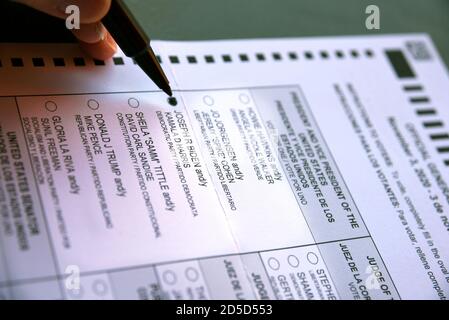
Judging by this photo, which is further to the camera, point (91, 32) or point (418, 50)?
point (418, 50)

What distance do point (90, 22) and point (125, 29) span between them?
3cm

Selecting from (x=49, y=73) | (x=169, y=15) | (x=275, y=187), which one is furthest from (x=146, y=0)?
(x=275, y=187)

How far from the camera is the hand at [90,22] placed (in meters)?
0.49

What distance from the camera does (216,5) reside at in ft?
2.26

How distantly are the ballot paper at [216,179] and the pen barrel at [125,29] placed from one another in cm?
4

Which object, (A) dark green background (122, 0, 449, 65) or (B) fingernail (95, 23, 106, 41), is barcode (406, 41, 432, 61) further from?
(B) fingernail (95, 23, 106, 41)

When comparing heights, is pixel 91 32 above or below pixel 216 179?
above

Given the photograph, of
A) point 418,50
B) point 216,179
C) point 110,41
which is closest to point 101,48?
point 110,41

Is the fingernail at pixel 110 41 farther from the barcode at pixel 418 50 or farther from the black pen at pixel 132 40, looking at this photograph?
the barcode at pixel 418 50

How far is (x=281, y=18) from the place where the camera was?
70 centimetres

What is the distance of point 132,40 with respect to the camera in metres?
0.51

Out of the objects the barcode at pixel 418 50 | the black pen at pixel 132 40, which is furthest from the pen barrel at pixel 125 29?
the barcode at pixel 418 50

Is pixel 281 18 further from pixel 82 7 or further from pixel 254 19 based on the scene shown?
pixel 82 7
